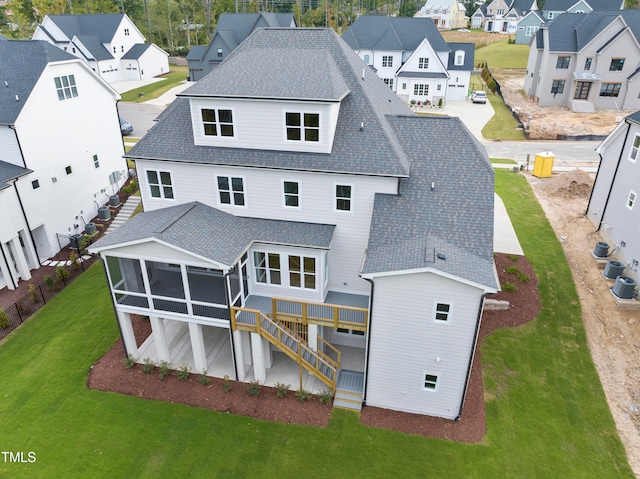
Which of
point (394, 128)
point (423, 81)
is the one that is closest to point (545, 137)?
point (423, 81)

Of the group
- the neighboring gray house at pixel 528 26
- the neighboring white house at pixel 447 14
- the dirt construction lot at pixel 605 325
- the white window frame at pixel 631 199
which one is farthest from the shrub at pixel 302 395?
the neighboring white house at pixel 447 14

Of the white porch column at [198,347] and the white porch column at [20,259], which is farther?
the white porch column at [20,259]

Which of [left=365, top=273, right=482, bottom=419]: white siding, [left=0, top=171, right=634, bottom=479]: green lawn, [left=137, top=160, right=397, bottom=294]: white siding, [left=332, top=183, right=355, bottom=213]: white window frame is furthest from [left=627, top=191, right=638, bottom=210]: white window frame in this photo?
[left=332, top=183, right=355, bottom=213]: white window frame

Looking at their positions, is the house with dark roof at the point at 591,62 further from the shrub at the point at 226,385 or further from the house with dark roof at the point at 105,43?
the house with dark roof at the point at 105,43

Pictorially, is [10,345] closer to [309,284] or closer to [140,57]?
[309,284]

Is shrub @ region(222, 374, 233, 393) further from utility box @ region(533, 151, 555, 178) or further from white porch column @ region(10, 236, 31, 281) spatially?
utility box @ region(533, 151, 555, 178)
